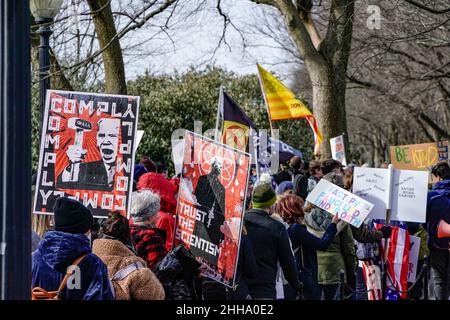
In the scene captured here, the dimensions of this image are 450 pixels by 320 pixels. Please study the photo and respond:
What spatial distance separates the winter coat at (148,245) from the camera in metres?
6.77

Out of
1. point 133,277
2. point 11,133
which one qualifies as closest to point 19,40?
point 11,133

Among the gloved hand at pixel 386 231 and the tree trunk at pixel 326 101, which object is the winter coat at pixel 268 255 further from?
the tree trunk at pixel 326 101

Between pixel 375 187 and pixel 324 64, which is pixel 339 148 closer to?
pixel 324 64

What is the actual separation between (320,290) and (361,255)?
1615 millimetres

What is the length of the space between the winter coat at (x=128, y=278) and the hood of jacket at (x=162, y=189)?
A: 2691 millimetres

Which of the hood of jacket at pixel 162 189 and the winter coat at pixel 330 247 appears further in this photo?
the winter coat at pixel 330 247

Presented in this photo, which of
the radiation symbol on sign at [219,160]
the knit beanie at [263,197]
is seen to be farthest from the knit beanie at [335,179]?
the radiation symbol on sign at [219,160]

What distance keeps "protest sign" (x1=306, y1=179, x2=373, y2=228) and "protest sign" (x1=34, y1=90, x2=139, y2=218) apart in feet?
7.09

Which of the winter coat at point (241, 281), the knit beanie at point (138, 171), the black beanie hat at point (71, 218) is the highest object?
the black beanie hat at point (71, 218)

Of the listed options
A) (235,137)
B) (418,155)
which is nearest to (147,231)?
(235,137)

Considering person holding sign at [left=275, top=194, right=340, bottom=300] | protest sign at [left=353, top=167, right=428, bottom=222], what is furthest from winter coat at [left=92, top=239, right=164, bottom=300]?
protest sign at [left=353, top=167, right=428, bottom=222]

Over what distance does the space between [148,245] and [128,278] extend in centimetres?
130

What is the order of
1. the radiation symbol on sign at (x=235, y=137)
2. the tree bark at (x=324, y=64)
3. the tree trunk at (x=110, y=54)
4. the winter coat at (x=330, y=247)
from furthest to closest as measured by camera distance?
1. the tree bark at (x=324, y=64)
2. the tree trunk at (x=110, y=54)
3. the radiation symbol on sign at (x=235, y=137)
4. the winter coat at (x=330, y=247)

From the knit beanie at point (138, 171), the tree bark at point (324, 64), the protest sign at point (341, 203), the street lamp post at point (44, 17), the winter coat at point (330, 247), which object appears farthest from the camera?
the tree bark at point (324, 64)
